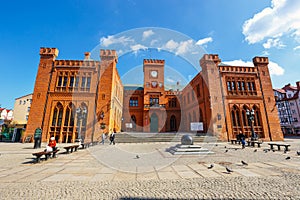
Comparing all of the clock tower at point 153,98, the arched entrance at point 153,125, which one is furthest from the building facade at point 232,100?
the arched entrance at point 153,125

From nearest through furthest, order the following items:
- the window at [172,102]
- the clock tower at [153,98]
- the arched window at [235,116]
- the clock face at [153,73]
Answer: the arched window at [235,116] < the clock tower at [153,98] < the window at [172,102] < the clock face at [153,73]

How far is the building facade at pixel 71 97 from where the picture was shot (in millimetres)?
18141

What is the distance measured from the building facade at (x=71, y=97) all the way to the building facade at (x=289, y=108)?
4331cm

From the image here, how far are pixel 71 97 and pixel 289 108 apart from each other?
51352 millimetres

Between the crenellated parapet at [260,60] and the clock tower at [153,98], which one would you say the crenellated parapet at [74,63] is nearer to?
the clock tower at [153,98]

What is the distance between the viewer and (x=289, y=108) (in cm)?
3719

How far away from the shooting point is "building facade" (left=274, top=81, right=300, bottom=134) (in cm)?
3522

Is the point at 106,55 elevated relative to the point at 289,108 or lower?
elevated

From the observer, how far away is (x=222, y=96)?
1992 centimetres

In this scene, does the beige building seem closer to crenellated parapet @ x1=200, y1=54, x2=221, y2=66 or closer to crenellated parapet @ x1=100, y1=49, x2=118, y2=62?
crenellated parapet @ x1=100, y1=49, x2=118, y2=62

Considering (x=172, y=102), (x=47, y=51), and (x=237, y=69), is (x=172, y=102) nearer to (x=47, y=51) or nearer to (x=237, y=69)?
(x=237, y=69)

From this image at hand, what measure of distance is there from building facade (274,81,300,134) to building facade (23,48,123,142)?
43.3 m

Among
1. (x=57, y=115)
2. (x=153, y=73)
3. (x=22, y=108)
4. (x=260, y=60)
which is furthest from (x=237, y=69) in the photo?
(x=22, y=108)

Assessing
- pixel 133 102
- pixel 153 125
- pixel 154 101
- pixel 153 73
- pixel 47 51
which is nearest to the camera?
pixel 47 51
